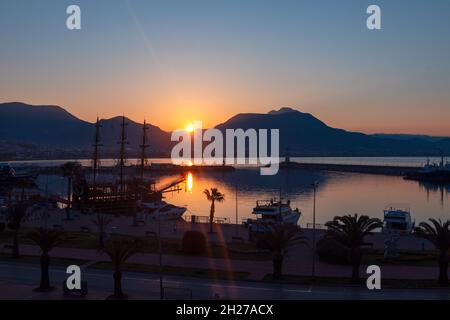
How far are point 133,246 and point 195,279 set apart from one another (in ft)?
11.0

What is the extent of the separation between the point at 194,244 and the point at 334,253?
25.0ft

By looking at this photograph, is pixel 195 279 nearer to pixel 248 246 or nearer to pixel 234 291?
pixel 234 291

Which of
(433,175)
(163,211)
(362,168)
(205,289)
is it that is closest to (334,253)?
(205,289)

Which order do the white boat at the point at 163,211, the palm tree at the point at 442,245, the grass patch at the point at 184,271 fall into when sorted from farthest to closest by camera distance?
the white boat at the point at 163,211
the grass patch at the point at 184,271
the palm tree at the point at 442,245

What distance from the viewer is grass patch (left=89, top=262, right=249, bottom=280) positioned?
21.4m

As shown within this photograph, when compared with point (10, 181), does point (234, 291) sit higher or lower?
lower

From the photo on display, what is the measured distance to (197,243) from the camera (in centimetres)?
2605

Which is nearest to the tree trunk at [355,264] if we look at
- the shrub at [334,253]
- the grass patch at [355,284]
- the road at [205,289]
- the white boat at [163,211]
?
the grass patch at [355,284]

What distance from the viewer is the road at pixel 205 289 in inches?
712

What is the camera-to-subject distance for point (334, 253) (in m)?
24.0

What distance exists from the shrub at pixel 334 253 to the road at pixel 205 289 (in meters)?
4.53

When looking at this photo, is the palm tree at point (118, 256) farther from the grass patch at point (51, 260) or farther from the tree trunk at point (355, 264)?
the tree trunk at point (355, 264)
